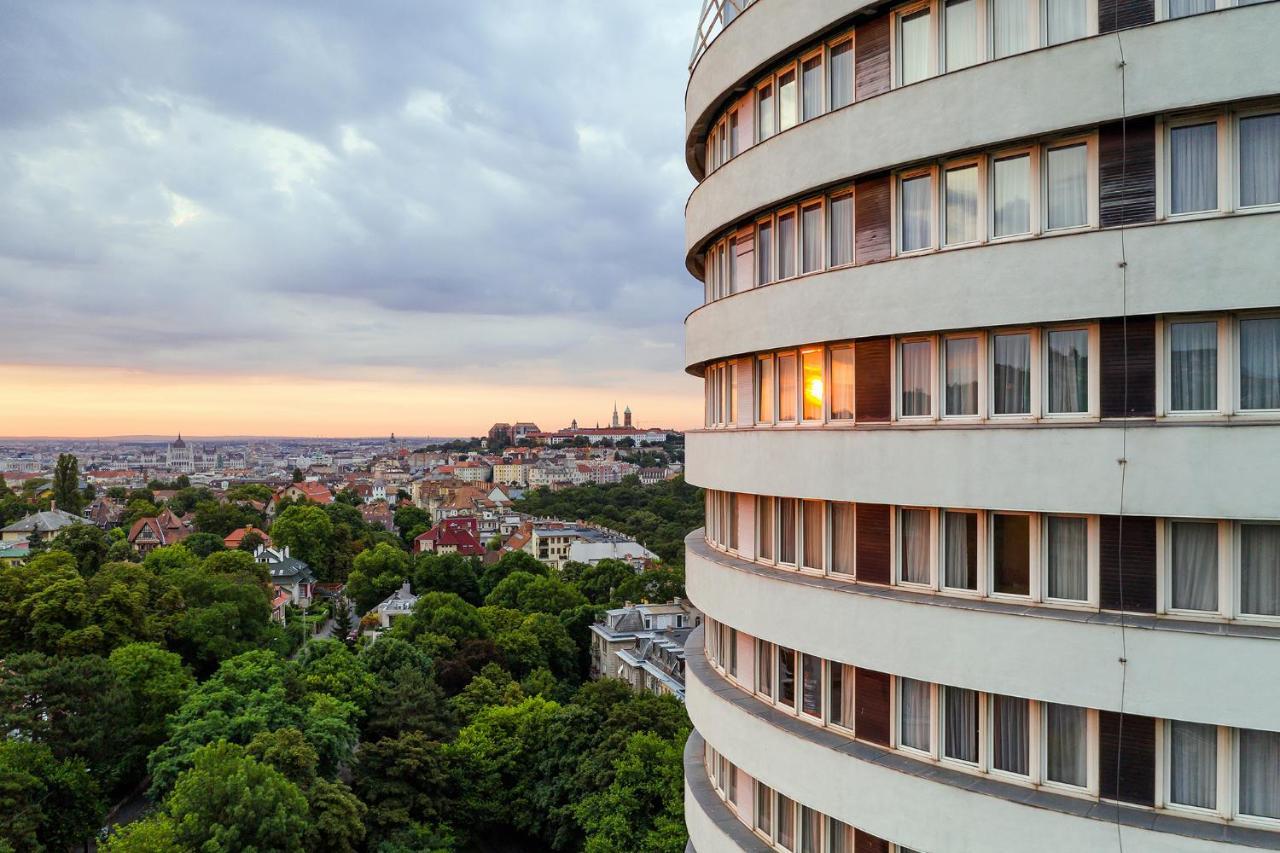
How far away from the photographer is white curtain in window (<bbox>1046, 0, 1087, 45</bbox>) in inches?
452

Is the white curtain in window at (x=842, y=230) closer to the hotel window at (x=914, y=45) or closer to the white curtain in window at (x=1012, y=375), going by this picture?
the hotel window at (x=914, y=45)

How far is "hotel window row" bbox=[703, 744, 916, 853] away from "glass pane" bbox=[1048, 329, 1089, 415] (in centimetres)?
754

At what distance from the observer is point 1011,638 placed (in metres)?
11.5

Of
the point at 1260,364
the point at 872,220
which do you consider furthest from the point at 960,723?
the point at 872,220

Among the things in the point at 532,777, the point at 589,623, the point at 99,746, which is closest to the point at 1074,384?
the point at 532,777

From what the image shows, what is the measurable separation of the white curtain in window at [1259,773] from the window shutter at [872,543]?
5130mm

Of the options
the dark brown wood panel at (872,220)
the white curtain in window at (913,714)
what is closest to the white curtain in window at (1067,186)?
the dark brown wood panel at (872,220)

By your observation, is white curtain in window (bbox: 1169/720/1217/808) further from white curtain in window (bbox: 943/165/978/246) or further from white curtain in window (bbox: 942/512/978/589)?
white curtain in window (bbox: 943/165/978/246)

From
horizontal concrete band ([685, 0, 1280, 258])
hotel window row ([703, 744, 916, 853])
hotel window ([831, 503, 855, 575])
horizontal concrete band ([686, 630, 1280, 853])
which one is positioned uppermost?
horizontal concrete band ([685, 0, 1280, 258])

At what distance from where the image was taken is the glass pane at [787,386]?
1546cm

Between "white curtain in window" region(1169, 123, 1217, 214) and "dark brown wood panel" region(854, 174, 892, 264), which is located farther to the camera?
"dark brown wood panel" region(854, 174, 892, 264)

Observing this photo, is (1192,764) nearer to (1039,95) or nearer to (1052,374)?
(1052,374)

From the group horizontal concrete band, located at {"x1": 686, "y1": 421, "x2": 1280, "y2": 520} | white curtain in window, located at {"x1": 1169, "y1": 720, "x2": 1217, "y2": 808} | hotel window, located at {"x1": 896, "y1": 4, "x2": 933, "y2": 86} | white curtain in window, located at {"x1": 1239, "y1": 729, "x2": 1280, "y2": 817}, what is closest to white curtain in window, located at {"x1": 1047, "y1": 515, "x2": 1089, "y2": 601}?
horizontal concrete band, located at {"x1": 686, "y1": 421, "x2": 1280, "y2": 520}

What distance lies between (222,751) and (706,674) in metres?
27.5
